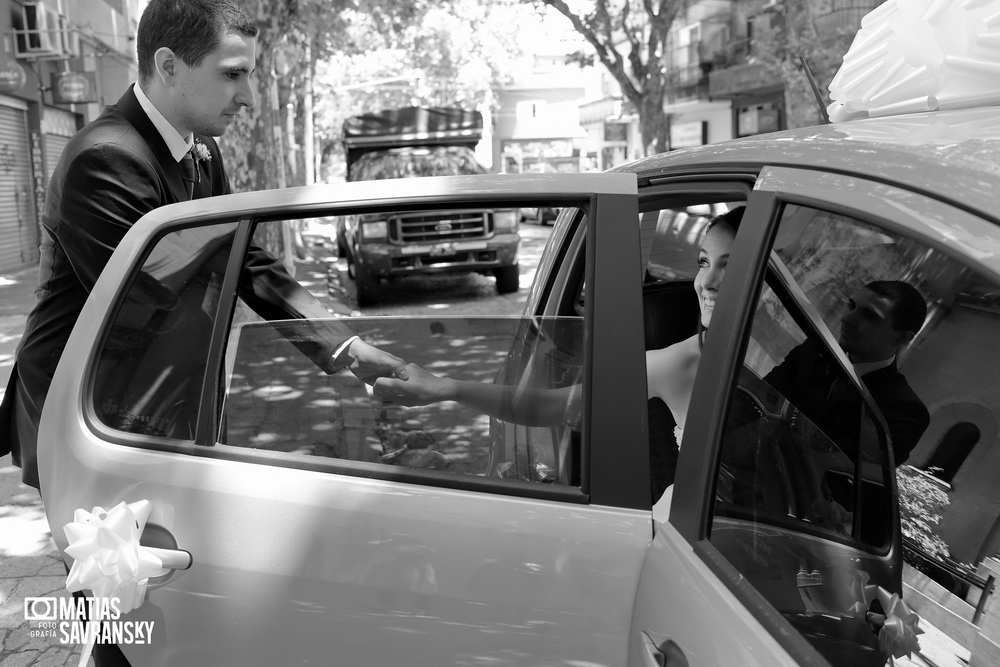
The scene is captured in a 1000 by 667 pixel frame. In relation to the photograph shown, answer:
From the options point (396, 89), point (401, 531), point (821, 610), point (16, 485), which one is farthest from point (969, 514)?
point (396, 89)

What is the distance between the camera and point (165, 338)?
184 centimetres

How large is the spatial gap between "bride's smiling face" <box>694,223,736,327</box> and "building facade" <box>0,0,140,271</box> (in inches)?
636

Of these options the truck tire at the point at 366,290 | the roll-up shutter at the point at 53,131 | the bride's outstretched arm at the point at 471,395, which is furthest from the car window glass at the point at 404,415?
the roll-up shutter at the point at 53,131

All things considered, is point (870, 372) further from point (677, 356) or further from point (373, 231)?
point (373, 231)

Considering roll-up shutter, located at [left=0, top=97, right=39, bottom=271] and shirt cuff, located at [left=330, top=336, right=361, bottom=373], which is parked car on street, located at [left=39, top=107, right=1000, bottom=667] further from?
roll-up shutter, located at [left=0, top=97, right=39, bottom=271]

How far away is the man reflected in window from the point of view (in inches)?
49.1

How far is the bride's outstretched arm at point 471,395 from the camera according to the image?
1.78m

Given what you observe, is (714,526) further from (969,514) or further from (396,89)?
(396,89)

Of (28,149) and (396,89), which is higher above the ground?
(396,89)

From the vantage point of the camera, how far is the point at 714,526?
1367 mm

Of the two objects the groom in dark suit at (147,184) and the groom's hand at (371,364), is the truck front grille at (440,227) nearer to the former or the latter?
the groom in dark suit at (147,184)

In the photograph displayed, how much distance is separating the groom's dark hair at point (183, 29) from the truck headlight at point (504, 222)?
1036 centimetres

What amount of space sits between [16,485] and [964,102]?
5.16m

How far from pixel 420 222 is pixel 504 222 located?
1.18 meters
